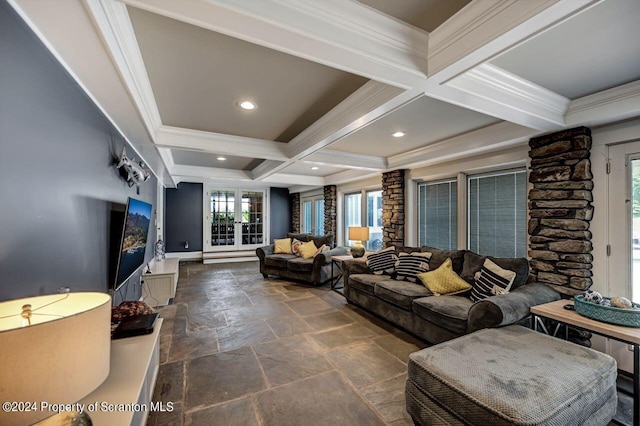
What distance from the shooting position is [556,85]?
2.09 meters

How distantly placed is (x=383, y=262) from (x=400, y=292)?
2.73 ft

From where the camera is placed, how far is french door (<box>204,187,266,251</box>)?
310 inches

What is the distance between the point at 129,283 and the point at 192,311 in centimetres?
96

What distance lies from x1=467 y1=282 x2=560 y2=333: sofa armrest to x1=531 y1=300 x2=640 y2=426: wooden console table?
0.07 m

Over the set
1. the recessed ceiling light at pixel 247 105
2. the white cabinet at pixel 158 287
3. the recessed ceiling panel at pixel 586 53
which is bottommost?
the white cabinet at pixel 158 287

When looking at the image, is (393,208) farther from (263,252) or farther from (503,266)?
(263,252)

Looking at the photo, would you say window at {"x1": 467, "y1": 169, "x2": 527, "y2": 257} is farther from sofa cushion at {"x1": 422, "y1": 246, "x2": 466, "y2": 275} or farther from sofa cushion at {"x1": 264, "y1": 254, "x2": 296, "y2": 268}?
sofa cushion at {"x1": 264, "y1": 254, "x2": 296, "y2": 268}

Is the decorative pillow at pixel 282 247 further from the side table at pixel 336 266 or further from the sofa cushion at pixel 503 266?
the sofa cushion at pixel 503 266

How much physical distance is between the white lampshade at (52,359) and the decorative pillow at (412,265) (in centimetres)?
323

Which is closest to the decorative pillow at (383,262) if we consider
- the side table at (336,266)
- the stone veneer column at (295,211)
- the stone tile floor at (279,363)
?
the stone tile floor at (279,363)

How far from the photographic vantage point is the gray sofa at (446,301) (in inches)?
88.1

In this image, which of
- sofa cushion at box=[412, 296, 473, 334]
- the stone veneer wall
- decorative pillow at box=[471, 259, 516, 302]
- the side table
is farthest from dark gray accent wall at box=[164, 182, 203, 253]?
the stone veneer wall

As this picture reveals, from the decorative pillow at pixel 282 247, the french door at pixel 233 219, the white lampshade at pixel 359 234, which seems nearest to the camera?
the white lampshade at pixel 359 234

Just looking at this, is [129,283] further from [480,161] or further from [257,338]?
[480,161]
